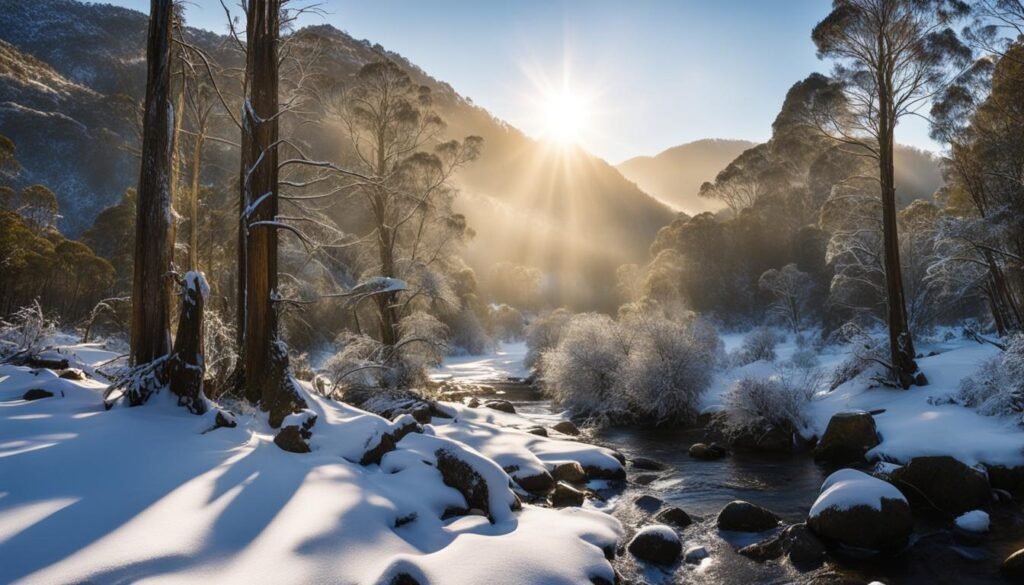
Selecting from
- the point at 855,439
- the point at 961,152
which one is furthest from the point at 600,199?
the point at 855,439

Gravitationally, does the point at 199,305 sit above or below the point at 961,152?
below

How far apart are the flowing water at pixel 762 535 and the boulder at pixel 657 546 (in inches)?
6.7

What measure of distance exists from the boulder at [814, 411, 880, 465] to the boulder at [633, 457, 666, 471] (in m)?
3.22

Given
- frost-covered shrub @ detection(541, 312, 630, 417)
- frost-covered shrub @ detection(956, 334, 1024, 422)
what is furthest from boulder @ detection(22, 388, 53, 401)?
frost-covered shrub @ detection(956, 334, 1024, 422)

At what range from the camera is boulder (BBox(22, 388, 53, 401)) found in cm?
618

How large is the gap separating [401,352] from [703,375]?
9362 mm

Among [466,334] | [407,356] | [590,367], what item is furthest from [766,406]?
[466,334]

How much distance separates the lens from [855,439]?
1070cm

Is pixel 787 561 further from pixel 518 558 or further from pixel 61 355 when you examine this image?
pixel 61 355

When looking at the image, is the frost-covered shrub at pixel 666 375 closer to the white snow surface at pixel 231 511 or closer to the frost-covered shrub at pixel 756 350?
the white snow surface at pixel 231 511

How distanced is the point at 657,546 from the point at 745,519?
1.77 metres

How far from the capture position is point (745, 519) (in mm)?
7633

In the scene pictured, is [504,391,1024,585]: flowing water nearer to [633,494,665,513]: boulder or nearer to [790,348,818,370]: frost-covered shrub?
[633,494,665,513]: boulder

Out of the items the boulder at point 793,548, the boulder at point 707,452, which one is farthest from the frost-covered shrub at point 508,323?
the boulder at point 793,548
